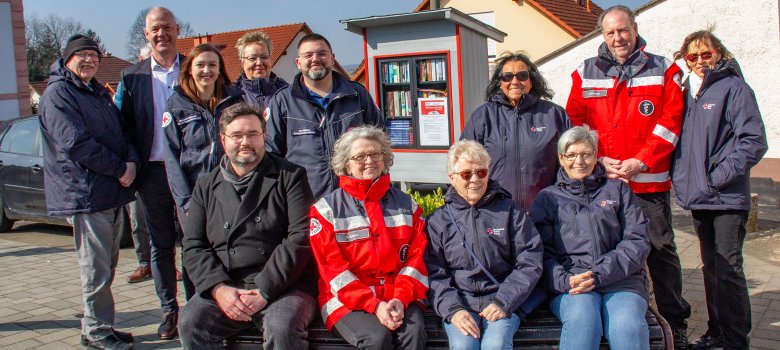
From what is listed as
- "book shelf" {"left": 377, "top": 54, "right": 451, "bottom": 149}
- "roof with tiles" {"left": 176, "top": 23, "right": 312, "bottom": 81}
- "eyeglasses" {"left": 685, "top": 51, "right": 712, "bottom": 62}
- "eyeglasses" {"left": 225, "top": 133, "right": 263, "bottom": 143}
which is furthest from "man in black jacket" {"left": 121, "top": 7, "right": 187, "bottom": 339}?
"roof with tiles" {"left": 176, "top": 23, "right": 312, "bottom": 81}

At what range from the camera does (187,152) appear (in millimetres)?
4379

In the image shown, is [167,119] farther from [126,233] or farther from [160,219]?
[126,233]

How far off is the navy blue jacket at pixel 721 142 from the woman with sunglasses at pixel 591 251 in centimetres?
71

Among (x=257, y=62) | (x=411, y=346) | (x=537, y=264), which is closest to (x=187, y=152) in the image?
(x=257, y=62)

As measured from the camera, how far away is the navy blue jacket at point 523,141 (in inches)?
161

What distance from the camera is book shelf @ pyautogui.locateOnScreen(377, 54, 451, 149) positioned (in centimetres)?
1072

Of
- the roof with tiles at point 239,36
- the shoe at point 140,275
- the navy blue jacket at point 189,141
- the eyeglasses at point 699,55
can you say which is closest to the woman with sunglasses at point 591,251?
the eyeglasses at point 699,55

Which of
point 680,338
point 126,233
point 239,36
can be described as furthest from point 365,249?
point 239,36

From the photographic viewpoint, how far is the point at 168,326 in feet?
15.8

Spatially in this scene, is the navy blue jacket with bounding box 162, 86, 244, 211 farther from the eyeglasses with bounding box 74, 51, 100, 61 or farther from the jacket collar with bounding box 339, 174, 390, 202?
the jacket collar with bounding box 339, 174, 390, 202

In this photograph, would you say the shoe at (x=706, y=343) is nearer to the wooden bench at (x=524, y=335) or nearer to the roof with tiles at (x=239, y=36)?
the wooden bench at (x=524, y=335)

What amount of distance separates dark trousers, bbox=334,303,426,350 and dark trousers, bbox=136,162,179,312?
1.91 m

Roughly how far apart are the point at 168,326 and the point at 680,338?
354 centimetres

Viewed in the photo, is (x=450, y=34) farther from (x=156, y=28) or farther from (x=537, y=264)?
(x=537, y=264)
